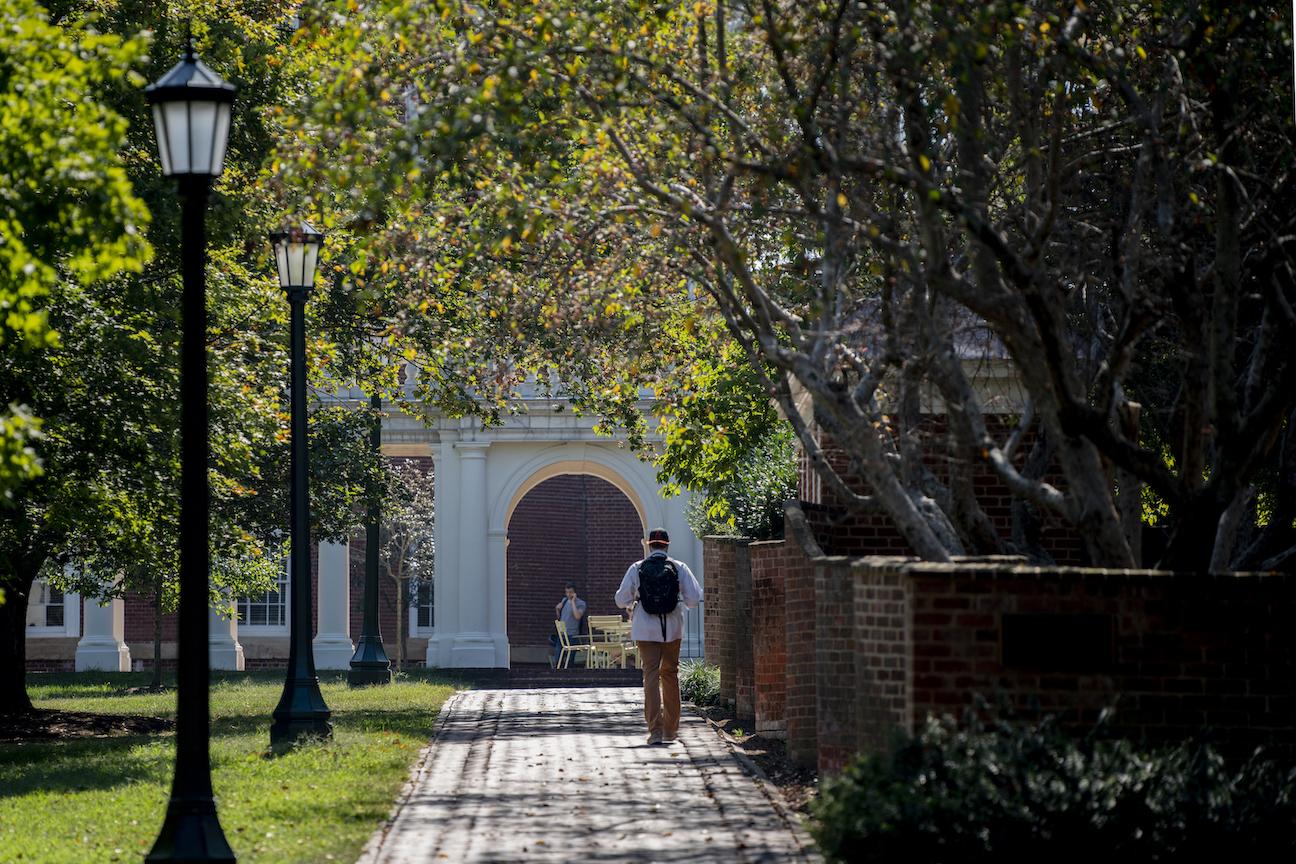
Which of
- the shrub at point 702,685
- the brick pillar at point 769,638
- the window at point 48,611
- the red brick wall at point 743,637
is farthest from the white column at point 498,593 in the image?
the brick pillar at point 769,638

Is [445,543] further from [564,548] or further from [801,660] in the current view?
[801,660]

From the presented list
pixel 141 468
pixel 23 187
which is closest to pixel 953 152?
pixel 23 187

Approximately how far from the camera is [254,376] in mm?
17906

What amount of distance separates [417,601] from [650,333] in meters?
31.8

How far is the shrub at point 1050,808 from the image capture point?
24.0 feet

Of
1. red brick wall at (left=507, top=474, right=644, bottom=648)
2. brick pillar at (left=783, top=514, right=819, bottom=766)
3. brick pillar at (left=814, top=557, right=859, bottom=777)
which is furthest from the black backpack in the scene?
red brick wall at (left=507, top=474, right=644, bottom=648)

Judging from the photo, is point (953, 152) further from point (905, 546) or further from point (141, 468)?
point (141, 468)

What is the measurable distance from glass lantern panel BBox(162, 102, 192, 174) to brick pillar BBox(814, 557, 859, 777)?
180 inches

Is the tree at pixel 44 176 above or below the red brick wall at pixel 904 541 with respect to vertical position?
above

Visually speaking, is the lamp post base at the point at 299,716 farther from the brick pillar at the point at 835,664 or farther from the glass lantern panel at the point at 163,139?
the glass lantern panel at the point at 163,139

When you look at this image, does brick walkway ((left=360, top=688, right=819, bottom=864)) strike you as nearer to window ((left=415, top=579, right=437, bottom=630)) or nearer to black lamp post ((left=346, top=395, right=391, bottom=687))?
black lamp post ((left=346, top=395, right=391, bottom=687))

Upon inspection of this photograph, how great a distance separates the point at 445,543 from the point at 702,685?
647 inches

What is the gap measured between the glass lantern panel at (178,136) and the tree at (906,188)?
1285 millimetres

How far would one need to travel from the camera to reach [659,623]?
595 inches
